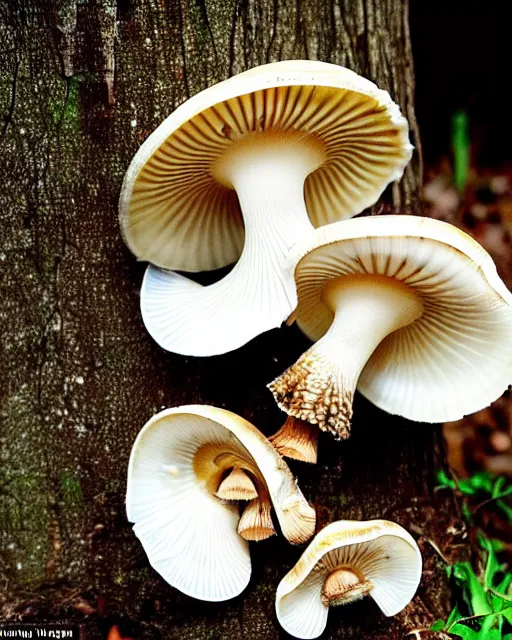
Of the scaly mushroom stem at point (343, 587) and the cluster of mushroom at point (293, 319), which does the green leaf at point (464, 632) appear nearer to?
the cluster of mushroom at point (293, 319)

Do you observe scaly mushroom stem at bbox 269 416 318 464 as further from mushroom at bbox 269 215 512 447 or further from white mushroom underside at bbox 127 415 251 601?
white mushroom underside at bbox 127 415 251 601

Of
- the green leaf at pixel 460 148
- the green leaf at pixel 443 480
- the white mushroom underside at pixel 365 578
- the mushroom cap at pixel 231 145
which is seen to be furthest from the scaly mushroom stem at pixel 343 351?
the green leaf at pixel 460 148

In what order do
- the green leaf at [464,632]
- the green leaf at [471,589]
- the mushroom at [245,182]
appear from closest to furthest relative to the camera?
1. the mushroom at [245,182]
2. the green leaf at [464,632]
3. the green leaf at [471,589]

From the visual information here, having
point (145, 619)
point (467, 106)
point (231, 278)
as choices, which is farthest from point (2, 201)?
point (467, 106)

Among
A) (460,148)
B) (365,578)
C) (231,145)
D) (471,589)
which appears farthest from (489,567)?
(460,148)

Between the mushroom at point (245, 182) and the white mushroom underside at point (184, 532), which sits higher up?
the mushroom at point (245, 182)

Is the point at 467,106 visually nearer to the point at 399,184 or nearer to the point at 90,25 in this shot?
the point at 399,184
